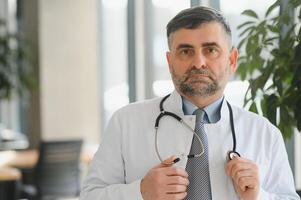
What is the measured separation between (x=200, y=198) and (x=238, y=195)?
11cm

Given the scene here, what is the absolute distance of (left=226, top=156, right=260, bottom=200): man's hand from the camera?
5.20ft

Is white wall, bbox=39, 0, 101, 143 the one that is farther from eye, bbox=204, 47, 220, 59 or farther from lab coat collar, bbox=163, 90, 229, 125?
eye, bbox=204, 47, 220, 59

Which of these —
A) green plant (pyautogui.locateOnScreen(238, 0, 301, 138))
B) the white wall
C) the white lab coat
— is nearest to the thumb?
the white lab coat

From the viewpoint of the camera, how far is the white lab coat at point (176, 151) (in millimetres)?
1721

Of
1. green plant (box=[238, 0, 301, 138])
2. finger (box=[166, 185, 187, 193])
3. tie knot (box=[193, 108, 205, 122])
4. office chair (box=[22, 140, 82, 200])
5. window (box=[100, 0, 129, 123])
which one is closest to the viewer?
finger (box=[166, 185, 187, 193])

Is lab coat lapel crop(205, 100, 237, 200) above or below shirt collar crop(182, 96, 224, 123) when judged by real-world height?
below

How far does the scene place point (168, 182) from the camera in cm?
156

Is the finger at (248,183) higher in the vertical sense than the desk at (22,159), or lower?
higher

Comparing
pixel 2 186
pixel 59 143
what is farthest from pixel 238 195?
pixel 59 143

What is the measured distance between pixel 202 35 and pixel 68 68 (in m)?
5.41

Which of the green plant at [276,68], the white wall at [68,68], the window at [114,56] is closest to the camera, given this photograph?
the green plant at [276,68]

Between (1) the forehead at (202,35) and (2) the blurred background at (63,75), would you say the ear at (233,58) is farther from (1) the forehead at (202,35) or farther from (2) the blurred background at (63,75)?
(2) the blurred background at (63,75)

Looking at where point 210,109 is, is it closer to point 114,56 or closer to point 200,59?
point 200,59

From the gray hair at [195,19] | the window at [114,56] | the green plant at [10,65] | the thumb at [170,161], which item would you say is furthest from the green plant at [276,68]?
the green plant at [10,65]
